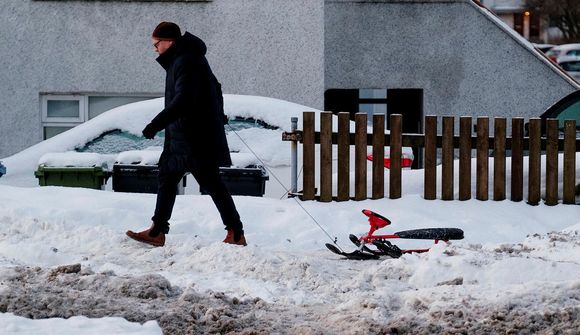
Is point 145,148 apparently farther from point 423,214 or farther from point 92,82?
point 92,82

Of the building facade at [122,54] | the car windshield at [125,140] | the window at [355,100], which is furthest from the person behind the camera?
the window at [355,100]

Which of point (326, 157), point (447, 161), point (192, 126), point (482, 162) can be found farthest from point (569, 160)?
point (192, 126)

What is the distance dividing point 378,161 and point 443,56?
9975mm

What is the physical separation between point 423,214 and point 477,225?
0.58 m

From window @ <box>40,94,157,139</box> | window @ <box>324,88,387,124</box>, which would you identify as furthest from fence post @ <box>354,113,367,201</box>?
window @ <box>324,88,387,124</box>

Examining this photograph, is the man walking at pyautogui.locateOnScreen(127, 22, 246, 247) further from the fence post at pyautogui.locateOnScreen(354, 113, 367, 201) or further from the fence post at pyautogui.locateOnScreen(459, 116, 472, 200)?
the fence post at pyautogui.locateOnScreen(459, 116, 472, 200)

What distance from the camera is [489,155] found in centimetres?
1312

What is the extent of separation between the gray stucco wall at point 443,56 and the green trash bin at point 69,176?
9920mm

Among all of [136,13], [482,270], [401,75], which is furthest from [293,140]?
[401,75]

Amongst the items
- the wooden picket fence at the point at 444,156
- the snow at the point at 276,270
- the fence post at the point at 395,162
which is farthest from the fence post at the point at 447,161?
the fence post at the point at 395,162

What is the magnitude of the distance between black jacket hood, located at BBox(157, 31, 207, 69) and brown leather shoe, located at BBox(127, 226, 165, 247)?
120 cm

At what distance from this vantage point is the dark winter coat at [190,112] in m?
9.58

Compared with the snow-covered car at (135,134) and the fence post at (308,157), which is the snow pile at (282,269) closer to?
the fence post at (308,157)

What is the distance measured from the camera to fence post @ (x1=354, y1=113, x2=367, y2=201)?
12633 mm
